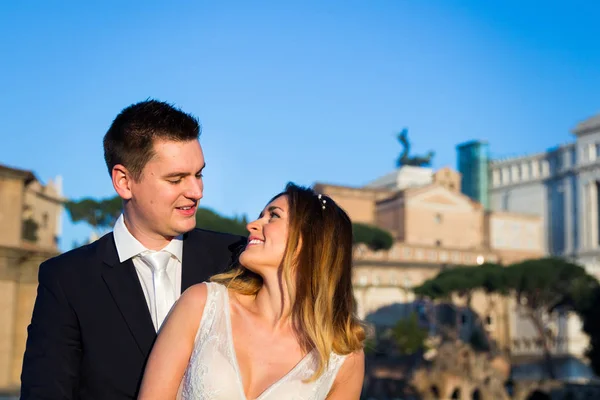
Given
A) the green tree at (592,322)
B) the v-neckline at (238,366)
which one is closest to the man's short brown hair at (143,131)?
the v-neckline at (238,366)

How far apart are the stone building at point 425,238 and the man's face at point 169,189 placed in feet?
143

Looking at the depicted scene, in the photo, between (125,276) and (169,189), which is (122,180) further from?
(125,276)

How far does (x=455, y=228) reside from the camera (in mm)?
54156

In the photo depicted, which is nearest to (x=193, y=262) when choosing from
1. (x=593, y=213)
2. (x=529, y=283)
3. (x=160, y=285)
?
(x=160, y=285)

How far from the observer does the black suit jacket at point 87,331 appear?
2852 mm

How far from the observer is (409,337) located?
4131 cm

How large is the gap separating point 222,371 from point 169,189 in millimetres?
671

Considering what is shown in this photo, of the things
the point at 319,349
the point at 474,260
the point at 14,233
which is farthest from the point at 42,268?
the point at 474,260

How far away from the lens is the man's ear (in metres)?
3.10

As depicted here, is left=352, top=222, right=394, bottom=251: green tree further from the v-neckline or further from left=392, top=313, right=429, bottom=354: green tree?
the v-neckline

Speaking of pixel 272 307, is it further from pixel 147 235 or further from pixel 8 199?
pixel 8 199

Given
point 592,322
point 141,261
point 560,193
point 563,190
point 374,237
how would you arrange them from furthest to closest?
1. point 560,193
2. point 563,190
3. point 374,237
4. point 592,322
5. point 141,261

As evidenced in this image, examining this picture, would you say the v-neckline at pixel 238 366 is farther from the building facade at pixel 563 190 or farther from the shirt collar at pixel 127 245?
the building facade at pixel 563 190

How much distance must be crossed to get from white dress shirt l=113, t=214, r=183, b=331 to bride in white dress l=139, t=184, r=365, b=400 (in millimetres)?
183
